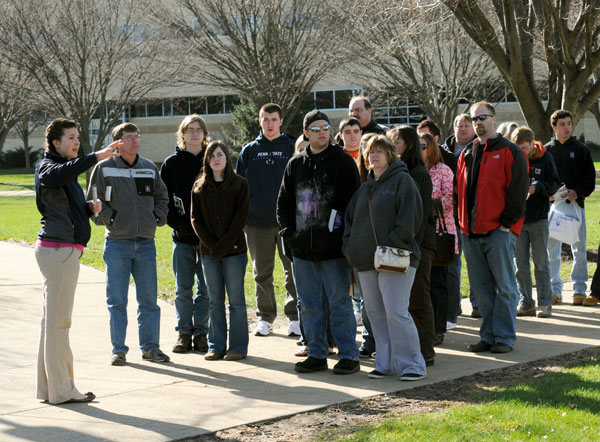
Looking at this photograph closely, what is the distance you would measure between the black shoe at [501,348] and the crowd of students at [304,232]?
0.02 m

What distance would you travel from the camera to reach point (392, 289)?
6.39 meters

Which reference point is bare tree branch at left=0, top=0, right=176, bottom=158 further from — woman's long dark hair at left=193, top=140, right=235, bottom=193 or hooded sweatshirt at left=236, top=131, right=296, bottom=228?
woman's long dark hair at left=193, top=140, right=235, bottom=193

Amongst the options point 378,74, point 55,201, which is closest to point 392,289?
point 55,201

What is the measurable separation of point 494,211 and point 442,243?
1.87 feet

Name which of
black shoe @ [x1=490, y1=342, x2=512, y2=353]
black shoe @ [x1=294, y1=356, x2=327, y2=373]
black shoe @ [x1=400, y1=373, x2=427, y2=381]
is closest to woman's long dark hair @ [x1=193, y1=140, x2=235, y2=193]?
black shoe @ [x1=294, y1=356, x2=327, y2=373]

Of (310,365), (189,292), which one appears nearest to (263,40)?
(189,292)

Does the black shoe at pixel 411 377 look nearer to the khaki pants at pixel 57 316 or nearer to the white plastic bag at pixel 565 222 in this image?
the khaki pants at pixel 57 316

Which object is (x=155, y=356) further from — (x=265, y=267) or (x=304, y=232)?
(x=304, y=232)

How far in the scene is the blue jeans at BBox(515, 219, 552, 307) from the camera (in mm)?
9148

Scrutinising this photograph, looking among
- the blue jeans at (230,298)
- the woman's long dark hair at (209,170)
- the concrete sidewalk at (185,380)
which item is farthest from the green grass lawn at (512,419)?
the woman's long dark hair at (209,170)

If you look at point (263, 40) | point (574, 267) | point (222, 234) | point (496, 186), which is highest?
point (263, 40)

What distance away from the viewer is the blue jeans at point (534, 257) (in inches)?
360

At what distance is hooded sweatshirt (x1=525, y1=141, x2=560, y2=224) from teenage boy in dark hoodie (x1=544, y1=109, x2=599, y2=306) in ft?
2.45

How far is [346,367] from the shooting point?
6.67m
